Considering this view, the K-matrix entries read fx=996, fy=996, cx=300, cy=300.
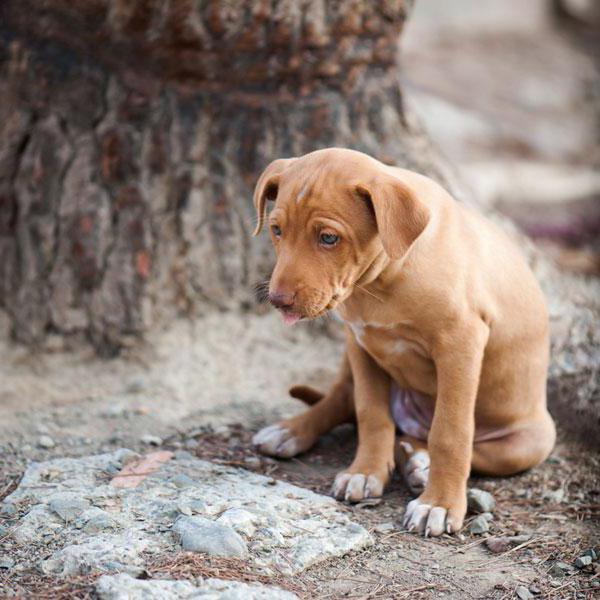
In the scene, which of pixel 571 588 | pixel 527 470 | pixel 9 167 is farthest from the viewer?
pixel 9 167

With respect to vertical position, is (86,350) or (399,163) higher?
(399,163)

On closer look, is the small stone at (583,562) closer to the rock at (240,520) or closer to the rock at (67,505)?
the rock at (240,520)

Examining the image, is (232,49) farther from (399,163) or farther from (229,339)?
(229,339)

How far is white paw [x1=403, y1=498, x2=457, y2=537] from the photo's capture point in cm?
380

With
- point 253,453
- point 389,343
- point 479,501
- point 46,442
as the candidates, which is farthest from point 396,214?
point 46,442

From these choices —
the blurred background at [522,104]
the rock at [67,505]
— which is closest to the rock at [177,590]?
the rock at [67,505]

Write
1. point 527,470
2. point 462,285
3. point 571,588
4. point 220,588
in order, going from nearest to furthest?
point 220,588
point 571,588
point 462,285
point 527,470

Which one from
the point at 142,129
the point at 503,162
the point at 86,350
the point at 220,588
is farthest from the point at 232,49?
the point at 503,162

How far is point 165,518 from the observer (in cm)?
364

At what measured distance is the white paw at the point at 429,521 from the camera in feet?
12.5

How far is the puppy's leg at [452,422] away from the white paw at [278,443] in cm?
74

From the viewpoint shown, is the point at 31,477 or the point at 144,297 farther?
the point at 144,297

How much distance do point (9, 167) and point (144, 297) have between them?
3.32ft

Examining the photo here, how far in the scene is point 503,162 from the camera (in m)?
10.5
